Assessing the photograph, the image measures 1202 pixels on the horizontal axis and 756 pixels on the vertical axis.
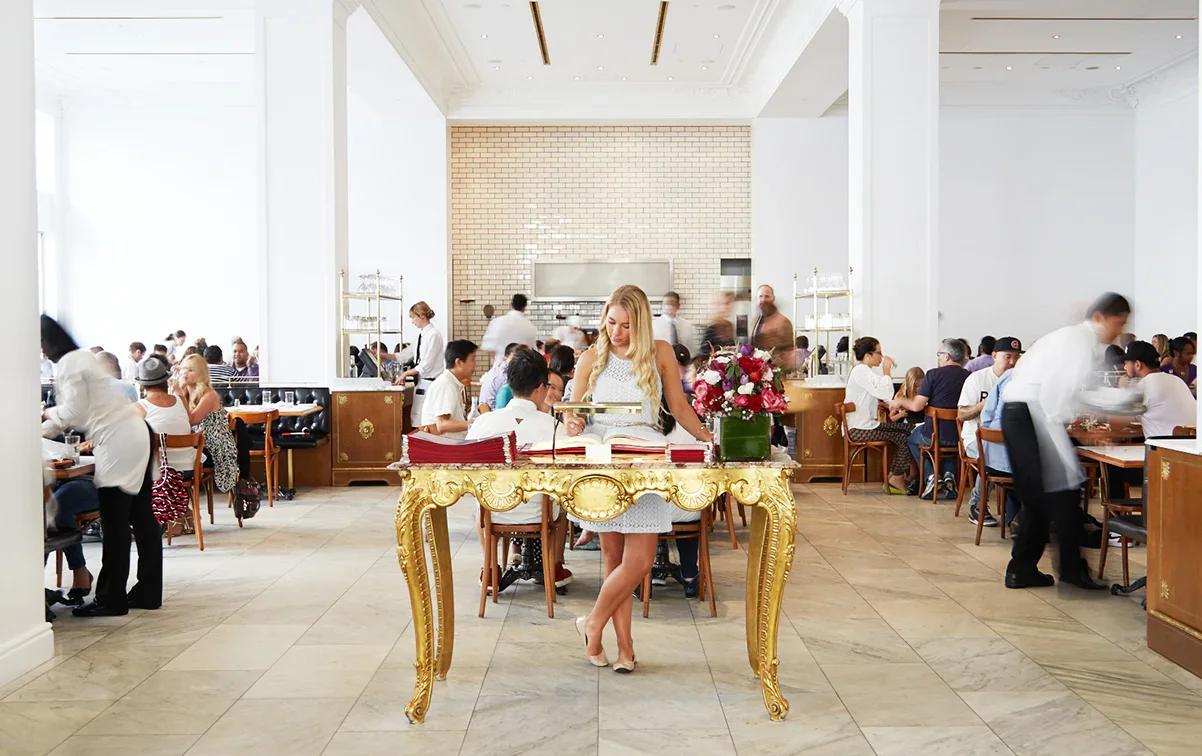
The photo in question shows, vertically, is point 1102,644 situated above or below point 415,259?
below

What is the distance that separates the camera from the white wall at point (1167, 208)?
14938 mm

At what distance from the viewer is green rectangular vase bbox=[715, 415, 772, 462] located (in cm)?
367

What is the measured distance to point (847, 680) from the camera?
4.12 m

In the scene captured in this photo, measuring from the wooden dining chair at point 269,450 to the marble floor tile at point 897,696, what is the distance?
17.6 ft

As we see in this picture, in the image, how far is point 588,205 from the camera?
53.9 ft

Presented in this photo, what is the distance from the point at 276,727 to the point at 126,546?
2.12 meters

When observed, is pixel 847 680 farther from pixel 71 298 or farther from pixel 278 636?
pixel 71 298

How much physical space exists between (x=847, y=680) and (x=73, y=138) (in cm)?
1544

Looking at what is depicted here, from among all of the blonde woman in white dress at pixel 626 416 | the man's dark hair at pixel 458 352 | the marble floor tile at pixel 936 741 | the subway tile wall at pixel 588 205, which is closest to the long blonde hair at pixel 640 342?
the blonde woman in white dress at pixel 626 416

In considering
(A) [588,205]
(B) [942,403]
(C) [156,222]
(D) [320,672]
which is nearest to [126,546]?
(D) [320,672]

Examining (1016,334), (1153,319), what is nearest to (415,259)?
(1016,334)

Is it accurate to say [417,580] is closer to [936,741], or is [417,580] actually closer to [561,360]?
[936,741]

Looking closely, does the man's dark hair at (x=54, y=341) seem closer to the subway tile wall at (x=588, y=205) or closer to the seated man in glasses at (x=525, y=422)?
the seated man in glasses at (x=525, y=422)

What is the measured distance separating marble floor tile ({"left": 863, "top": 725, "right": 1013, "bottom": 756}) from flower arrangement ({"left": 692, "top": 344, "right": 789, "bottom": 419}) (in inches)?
44.6
